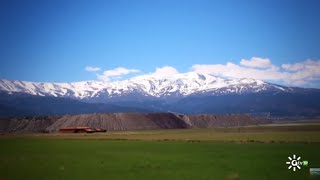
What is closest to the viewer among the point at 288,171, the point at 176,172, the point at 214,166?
the point at 288,171

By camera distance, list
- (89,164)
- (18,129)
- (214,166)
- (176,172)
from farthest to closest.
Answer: (18,129) → (89,164) → (214,166) → (176,172)

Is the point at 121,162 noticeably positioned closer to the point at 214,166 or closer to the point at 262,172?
the point at 214,166

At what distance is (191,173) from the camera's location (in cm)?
3878

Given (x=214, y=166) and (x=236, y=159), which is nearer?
(x=214, y=166)

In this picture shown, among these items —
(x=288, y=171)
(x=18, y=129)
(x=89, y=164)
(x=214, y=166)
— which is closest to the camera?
(x=288, y=171)

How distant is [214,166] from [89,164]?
13810mm

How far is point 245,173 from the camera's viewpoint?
122 feet

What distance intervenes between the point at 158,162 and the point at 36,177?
15.2 meters

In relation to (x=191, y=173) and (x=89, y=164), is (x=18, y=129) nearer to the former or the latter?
(x=89, y=164)

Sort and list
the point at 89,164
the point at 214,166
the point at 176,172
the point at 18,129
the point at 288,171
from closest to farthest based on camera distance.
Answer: the point at 288,171 → the point at 176,172 → the point at 214,166 → the point at 89,164 → the point at 18,129

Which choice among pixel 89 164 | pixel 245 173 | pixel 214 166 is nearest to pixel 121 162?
pixel 89 164

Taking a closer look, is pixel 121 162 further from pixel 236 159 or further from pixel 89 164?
pixel 236 159

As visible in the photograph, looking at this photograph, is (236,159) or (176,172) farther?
(236,159)

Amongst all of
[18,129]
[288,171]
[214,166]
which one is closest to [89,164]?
[214,166]
